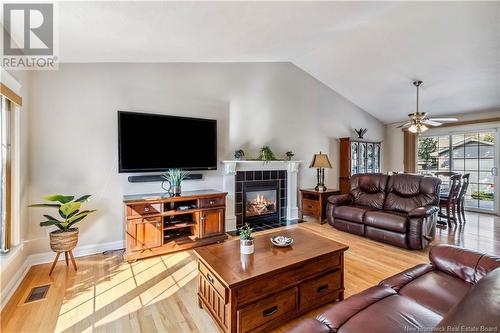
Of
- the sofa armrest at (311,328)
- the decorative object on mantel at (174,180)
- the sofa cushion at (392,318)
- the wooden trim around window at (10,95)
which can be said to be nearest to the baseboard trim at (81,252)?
the decorative object on mantel at (174,180)

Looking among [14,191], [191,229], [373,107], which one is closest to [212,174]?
[191,229]

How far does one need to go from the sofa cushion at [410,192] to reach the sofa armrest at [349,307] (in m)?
2.71

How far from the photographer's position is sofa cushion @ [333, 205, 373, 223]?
12.3 feet

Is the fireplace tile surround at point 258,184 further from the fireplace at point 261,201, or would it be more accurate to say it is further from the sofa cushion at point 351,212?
the sofa cushion at point 351,212

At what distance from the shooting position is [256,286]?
1.66 metres

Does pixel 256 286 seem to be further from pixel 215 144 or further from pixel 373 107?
pixel 373 107

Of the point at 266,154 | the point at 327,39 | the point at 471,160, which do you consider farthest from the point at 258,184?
the point at 471,160

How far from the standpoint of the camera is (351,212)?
12.7 ft

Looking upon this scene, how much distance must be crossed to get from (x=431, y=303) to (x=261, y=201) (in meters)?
3.46

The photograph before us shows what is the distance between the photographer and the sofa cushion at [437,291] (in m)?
1.33

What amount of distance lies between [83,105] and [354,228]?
424 cm

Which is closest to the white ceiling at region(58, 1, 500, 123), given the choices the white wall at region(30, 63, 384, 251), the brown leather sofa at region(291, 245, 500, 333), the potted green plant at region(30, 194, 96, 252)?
the white wall at region(30, 63, 384, 251)

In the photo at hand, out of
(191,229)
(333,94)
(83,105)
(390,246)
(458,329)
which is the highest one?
(333,94)

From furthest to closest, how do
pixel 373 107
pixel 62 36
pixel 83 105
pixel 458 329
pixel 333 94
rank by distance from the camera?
pixel 373 107, pixel 333 94, pixel 83 105, pixel 62 36, pixel 458 329
